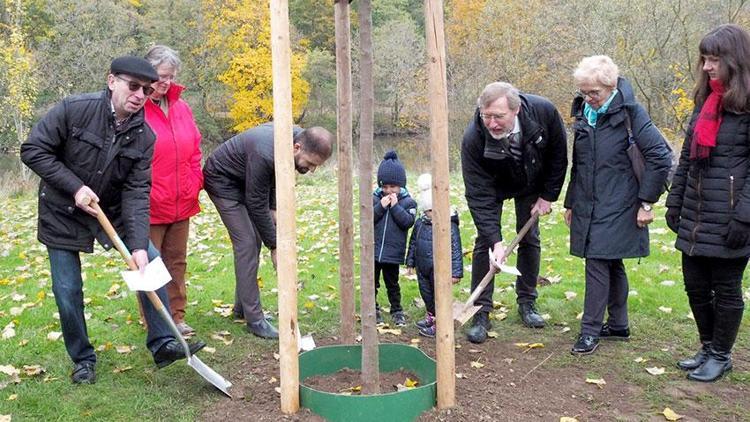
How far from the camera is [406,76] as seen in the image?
2688 cm

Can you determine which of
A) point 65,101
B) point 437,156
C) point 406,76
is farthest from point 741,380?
point 406,76

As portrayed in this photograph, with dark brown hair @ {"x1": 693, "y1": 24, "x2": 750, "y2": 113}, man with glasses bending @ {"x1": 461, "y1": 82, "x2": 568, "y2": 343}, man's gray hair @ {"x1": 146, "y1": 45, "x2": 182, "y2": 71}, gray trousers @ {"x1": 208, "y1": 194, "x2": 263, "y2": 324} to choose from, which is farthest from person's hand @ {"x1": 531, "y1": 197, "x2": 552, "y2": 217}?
man's gray hair @ {"x1": 146, "y1": 45, "x2": 182, "y2": 71}

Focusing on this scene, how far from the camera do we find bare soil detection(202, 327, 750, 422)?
12.1 ft

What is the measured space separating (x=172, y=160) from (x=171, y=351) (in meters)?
1.38

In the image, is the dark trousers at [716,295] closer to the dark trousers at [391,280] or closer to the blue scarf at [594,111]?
the blue scarf at [594,111]

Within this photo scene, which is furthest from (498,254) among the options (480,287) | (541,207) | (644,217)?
(644,217)

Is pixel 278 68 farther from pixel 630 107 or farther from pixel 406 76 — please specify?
pixel 406 76

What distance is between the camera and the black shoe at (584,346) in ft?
15.1

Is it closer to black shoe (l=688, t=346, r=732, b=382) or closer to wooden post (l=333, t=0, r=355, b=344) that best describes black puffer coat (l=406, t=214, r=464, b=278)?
wooden post (l=333, t=0, r=355, b=344)

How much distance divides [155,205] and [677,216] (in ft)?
11.4

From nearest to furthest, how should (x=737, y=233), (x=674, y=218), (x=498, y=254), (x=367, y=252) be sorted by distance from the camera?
(x=367, y=252) → (x=737, y=233) → (x=674, y=218) → (x=498, y=254)

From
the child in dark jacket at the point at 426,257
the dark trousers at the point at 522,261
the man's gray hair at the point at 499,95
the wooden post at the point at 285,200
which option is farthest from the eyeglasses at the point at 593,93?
the wooden post at the point at 285,200

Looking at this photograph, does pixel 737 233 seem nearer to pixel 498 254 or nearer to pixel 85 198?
pixel 498 254

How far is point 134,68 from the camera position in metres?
3.78
